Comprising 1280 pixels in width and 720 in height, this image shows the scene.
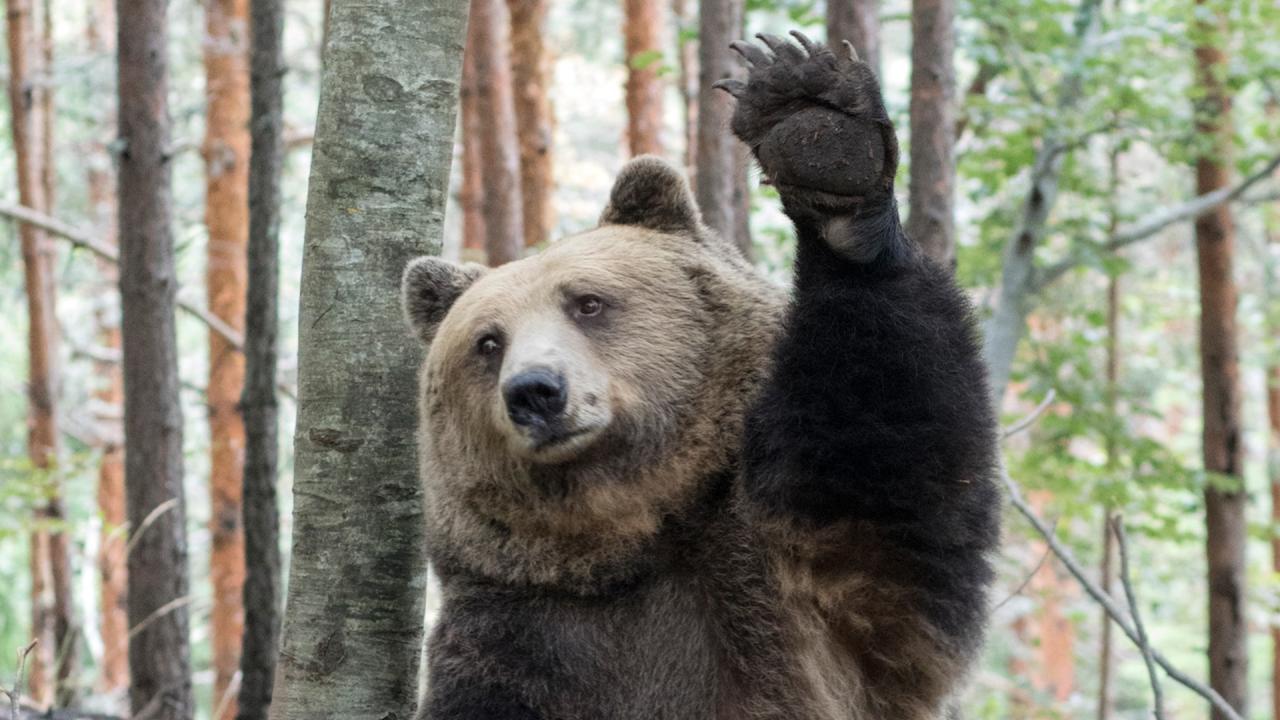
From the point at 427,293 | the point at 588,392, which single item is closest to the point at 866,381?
the point at 588,392

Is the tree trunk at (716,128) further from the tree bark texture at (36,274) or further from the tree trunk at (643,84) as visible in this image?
the tree bark texture at (36,274)

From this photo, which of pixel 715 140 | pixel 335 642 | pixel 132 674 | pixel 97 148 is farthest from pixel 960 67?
pixel 335 642

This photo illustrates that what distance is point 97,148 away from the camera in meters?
19.3

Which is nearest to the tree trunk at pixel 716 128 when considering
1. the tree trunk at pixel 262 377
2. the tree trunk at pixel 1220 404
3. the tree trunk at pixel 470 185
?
the tree trunk at pixel 262 377

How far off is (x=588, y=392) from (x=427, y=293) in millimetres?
837

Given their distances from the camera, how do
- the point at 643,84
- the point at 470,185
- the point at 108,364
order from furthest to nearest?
the point at 108,364 < the point at 470,185 < the point at 643,84

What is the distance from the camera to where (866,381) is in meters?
3.20

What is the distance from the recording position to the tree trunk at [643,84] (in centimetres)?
1344

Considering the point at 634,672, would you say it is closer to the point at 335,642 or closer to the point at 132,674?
the point at 335,642

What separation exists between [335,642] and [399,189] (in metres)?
1.51

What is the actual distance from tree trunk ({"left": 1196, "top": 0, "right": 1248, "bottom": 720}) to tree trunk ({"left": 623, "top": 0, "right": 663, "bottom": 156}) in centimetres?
549

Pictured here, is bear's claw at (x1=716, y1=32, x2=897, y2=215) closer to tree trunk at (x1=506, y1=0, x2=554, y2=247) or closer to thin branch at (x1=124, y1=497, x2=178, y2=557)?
thin branch at (x1=124, y1=497, x2=178, y2=557)

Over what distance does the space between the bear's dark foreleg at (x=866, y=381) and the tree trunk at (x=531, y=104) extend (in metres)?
10.7

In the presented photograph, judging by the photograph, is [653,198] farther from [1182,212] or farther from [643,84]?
[643,84]
